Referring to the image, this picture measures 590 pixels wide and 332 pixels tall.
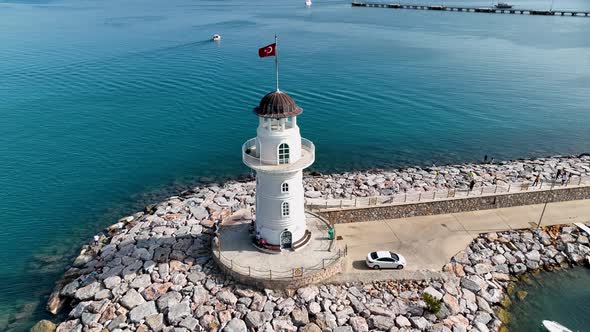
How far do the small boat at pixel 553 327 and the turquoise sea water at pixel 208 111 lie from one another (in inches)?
1028

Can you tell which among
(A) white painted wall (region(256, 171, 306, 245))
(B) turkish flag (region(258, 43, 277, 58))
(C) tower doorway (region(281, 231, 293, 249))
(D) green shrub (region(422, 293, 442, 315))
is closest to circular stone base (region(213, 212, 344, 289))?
(C) tower doorway (region(281, 231, 293, 249))

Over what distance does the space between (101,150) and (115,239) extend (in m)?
23.3

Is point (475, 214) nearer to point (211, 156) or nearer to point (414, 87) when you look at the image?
point (211, 156)

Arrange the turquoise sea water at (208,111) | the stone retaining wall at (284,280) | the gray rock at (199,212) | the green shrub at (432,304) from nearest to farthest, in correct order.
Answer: the green shrub at (432,304) → the stone retaining wall at (284,280) → the gray rock at (199,212) → the turquoise sea water at (208,111)

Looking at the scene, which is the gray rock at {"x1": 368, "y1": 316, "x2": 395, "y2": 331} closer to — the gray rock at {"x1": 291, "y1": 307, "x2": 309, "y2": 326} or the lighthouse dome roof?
the gray rock at {"x1": 291, "y1": 307, "x2": 309, "y2": 326}

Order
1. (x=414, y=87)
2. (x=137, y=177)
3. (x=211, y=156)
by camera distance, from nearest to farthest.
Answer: (x=137, y=177) < (x=211, y=156) < (x=414, y=87)

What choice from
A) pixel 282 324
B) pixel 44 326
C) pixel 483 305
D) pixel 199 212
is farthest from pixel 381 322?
pixel 44 326

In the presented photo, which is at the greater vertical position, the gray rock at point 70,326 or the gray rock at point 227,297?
the gray rock at point 227,297

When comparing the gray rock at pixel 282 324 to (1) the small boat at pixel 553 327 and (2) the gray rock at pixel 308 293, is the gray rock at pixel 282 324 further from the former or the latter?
(1) the small boat at pixel 553 327

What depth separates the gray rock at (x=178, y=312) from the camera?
2284 centimetres

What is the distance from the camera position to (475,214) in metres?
32.7

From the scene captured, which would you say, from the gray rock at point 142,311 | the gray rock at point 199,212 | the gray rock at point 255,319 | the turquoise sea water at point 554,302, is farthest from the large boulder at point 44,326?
the turquoise sea water at point 554,302

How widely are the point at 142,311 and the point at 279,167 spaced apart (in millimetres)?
11778

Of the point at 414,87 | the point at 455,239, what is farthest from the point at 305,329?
the point at 414,87
